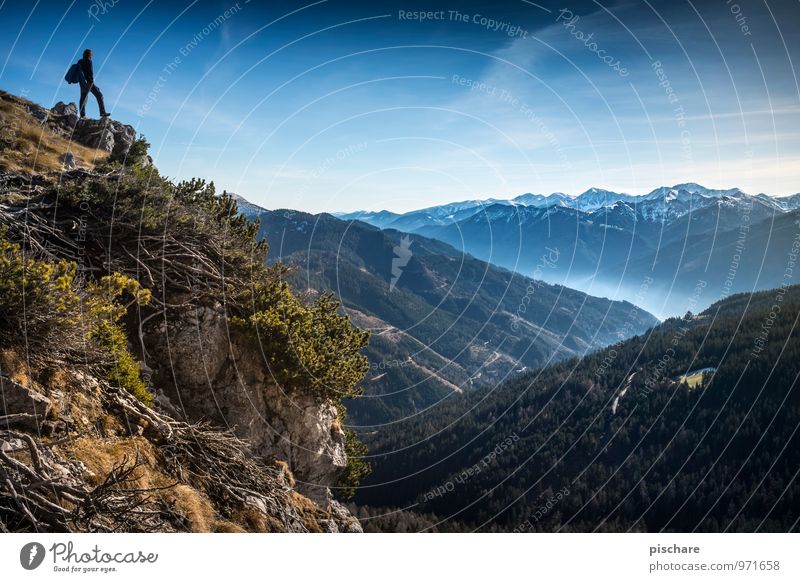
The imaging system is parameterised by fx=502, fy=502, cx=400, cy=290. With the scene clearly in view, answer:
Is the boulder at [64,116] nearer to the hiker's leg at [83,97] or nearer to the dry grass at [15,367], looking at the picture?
the hiker's leg at [83,97]

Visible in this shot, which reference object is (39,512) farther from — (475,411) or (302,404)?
(475,411)

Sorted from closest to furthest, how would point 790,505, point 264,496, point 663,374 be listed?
point 264,496 < point 790,505 < point 663,374

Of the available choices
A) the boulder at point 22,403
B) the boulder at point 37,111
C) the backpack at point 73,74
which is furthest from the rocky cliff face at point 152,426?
the backpack at point 73,74

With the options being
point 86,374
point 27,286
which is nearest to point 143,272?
point 86,374

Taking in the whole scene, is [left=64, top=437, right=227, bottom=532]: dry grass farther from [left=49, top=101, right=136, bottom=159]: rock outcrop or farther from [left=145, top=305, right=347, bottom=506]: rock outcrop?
[left=49, top=101, right=136, bottom=159]: rock outcrop

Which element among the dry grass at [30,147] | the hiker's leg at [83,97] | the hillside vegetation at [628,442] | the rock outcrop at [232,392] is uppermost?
the hiker's leg at [83,97]
